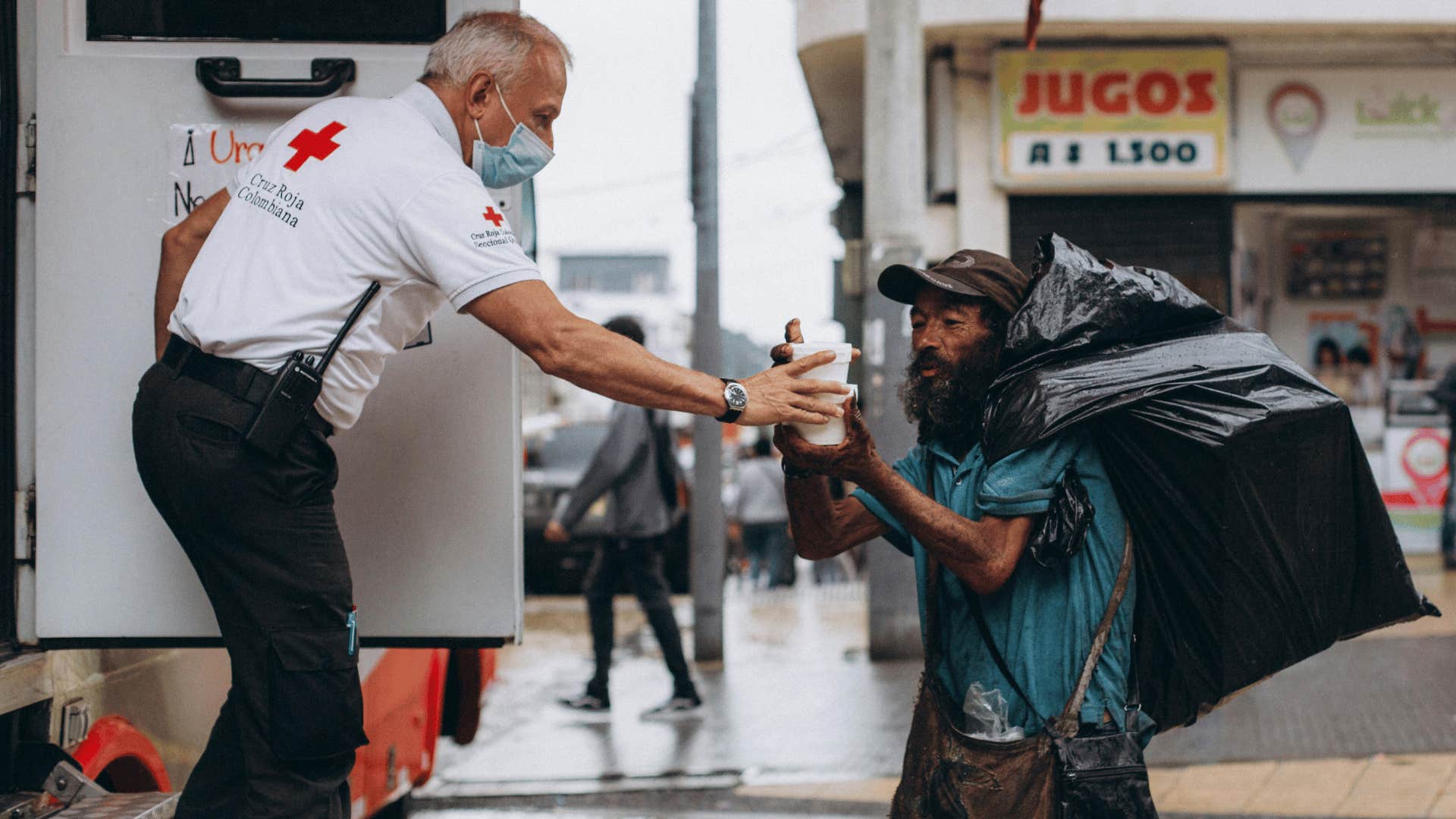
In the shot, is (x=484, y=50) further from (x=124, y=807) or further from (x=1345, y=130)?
(x=1345, y=130)

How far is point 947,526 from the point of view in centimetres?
244

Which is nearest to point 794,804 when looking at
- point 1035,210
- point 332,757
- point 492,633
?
point 492,633

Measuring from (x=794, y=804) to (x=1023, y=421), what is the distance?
351 centimetres

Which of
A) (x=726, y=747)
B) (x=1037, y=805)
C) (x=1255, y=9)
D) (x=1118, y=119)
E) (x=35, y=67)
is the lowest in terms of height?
(x=726, y=747)

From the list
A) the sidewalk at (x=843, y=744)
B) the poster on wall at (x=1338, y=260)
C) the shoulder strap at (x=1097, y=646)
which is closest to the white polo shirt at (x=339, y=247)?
the shoulder strap at (x=1097, y=646)

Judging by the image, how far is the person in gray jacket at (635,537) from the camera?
295 inches

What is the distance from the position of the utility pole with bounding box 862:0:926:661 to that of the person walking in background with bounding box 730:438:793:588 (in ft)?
18.3

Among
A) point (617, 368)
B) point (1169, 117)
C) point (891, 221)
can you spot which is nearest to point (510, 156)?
point (617, 368)

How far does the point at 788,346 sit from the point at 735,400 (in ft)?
0.46

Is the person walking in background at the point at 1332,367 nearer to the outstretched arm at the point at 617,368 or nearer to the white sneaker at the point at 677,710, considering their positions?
the white sneaker at the point at 677,710

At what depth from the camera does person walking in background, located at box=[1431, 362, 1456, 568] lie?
1191 centimetres

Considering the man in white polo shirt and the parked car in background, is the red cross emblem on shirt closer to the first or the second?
the man in white polo shirt

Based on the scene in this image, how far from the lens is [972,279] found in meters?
2.67

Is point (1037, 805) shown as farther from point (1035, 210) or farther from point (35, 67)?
point (1035, 210)
